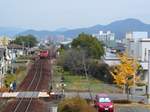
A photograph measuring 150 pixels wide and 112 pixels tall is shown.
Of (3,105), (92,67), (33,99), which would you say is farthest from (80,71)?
(3,105)

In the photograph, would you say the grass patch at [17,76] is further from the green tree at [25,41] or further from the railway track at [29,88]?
the green tree at [25,41]

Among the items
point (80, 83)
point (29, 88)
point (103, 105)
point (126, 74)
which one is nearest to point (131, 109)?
point (103, 105)

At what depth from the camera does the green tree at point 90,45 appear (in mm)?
81375

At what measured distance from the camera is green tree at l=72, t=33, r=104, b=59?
81375mm

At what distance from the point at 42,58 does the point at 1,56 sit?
1350 inches

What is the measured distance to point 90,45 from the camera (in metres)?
85.2

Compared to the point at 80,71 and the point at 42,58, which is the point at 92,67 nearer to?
the point at 80,71

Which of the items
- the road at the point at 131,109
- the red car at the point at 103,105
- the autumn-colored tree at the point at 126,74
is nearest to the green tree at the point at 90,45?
the autumn-colored tree at the point at 126,74

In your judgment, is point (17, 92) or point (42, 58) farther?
point (42, 58)

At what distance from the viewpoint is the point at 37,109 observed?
106 ft

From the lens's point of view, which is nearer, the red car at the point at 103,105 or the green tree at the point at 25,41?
the red car at the point at 103,105

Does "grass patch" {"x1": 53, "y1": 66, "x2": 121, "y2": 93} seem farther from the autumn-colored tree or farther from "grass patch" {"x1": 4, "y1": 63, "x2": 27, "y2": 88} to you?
"grass patch" {"x1": 4, "y1": 63, "x2": 27, "y2": 88}

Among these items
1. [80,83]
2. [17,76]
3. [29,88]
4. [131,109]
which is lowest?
[80,83]

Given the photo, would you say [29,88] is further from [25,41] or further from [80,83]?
[25,41]
